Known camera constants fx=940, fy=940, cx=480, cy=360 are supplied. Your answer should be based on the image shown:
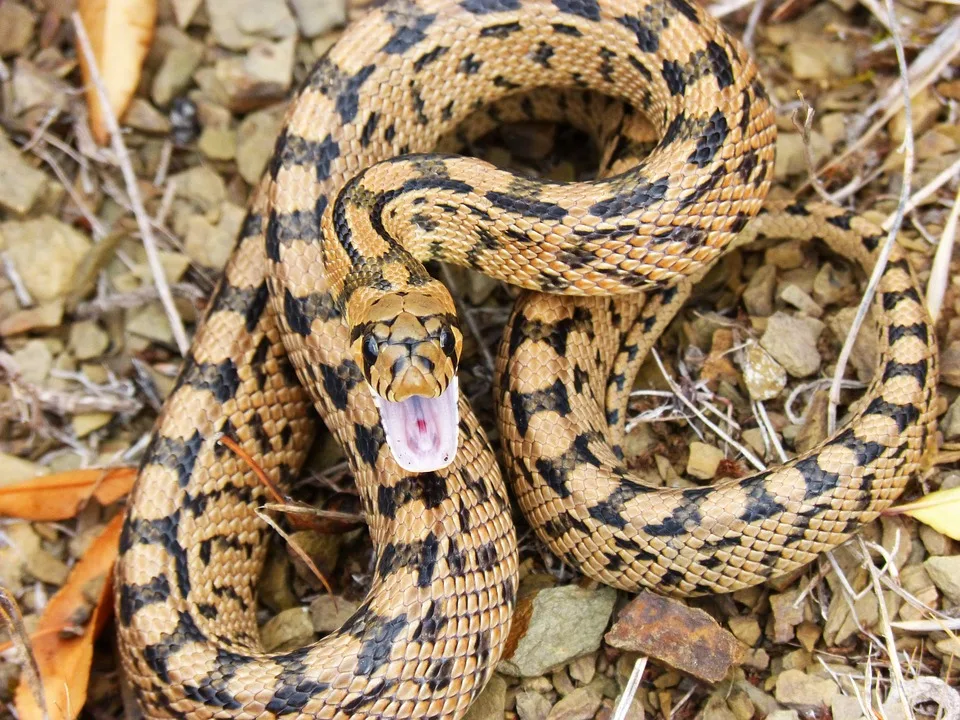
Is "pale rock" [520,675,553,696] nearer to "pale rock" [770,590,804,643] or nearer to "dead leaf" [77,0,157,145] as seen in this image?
"pale rock" [770,590,804,643]

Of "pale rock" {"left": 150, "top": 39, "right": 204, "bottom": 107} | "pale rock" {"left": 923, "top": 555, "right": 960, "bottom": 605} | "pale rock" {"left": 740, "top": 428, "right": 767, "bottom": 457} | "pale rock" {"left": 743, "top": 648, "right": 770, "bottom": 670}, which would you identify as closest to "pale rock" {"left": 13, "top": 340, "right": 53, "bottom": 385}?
"pale rock" {"left": 150, "top": 39, "right": 204, "bottom": 107}

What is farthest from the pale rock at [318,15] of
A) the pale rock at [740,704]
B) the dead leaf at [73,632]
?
the pale rock at [740,704]

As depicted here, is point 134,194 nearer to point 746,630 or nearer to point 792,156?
point 792,156

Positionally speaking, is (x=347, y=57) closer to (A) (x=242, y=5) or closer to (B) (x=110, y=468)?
(A) (x=242, y=5)

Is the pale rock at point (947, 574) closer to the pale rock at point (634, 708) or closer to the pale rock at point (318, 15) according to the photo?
the pale rock at point (634, 708)

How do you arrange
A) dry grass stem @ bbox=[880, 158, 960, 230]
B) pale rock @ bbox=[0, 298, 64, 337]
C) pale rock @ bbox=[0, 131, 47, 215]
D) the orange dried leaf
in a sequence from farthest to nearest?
pale rock @ bbox=[0, 131, 47, 215] → pale rock @ bbox=[0, 298, 64, 337] → the orange dried leaf → dry grass stem @ bbox=[880, 158, 960, 230]
